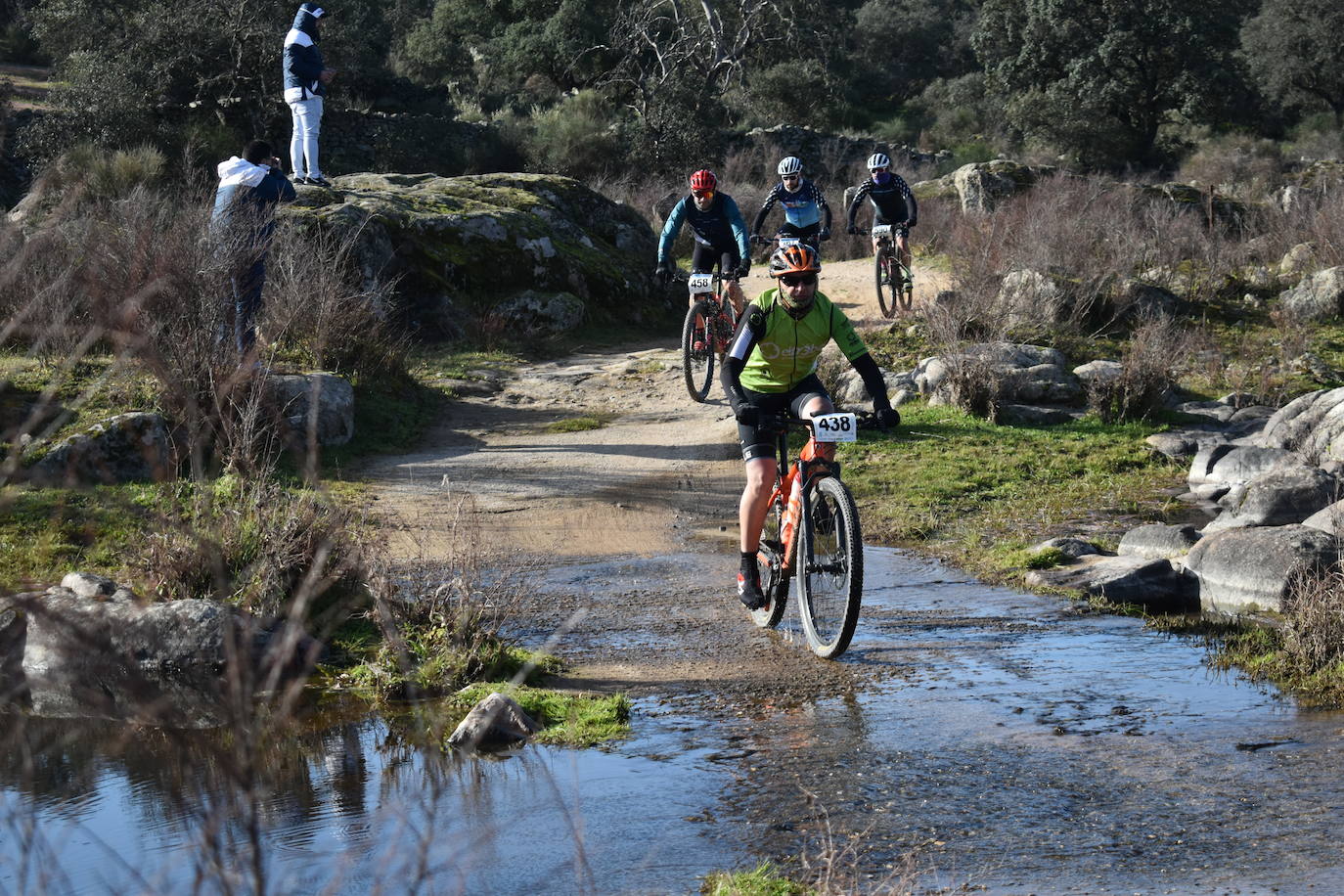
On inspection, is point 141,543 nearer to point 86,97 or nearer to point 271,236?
point 271,236

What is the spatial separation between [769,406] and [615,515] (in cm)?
324

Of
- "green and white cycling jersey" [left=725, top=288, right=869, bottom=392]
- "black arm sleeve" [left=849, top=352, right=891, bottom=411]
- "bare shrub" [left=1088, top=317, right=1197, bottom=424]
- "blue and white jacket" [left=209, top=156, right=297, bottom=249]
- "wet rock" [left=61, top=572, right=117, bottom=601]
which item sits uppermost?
"blue and white jacket" [left=209, top=156, right=297, bottom=249]

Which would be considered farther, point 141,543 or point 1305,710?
point 141,543

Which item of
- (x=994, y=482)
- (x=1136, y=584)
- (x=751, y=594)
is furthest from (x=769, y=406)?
(x=994, y=482)

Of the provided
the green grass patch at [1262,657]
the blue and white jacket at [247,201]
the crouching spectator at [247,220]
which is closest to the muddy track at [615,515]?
the crouching spectator at [247,220]

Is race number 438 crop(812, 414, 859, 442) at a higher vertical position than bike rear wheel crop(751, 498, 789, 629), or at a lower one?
higher

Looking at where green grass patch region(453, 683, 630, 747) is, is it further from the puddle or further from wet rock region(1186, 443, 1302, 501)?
wet rock region(1186, 443, 1302, 501)

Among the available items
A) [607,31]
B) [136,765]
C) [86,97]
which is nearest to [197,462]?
[136,765]

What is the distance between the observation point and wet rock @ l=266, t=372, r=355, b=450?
10359 mm

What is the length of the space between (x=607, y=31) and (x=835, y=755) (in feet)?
125

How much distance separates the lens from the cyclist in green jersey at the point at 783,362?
20.9 feet

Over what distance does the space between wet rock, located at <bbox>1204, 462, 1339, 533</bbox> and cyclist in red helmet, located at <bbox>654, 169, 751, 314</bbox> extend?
4852 millimetres

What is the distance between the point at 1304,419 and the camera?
11148 mm

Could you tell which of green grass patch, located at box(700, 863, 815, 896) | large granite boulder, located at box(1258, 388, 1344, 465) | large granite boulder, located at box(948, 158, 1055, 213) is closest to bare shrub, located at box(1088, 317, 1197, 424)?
large granite boulder, located at box(1258, 388, 1344, 465)
